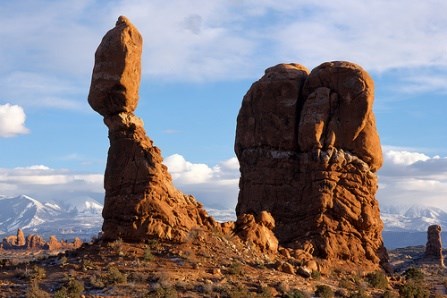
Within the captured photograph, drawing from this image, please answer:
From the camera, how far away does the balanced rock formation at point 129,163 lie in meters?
33.6

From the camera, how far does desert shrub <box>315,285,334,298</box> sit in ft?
102

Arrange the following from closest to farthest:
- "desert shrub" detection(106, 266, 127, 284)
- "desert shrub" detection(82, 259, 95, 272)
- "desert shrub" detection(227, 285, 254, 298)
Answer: "desert shrub" detection(227, 285, 254, 298)
"desert shrub" detection(106, 266, 127, 284)
"desert shrub" detection(82, 259, 95, 272)

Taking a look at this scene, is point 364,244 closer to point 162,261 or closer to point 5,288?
point 162,261

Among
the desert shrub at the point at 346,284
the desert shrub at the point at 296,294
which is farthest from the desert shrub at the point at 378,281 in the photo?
the desert shrub at the point at 296,294

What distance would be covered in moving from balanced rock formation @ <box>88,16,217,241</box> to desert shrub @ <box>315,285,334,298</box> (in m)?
7.03

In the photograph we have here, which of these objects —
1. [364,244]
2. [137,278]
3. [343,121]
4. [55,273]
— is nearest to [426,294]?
[364,244]

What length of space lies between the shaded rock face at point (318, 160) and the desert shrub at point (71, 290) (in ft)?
54.6

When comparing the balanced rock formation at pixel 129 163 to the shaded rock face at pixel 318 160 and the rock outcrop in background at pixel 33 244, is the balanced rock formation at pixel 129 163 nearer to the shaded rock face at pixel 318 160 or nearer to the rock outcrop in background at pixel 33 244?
the shaded rock face at pixel 318 160

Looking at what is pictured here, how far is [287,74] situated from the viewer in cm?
4622

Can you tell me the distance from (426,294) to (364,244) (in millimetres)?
7897

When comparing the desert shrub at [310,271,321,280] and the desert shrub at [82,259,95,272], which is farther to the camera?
the desert shrub at [310,271,321,280]

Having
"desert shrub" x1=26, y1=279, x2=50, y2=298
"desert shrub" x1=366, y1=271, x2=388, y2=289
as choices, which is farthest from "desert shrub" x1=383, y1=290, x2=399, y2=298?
"desert shrub" x1=26, y1=279, x2=50, y2=298

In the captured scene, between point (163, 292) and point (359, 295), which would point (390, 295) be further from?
point (163, 292)

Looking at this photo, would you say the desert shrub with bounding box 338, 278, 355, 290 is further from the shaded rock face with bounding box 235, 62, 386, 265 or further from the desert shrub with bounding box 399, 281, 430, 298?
the shaded rock face with bounding box 235, 62, 386, 265
